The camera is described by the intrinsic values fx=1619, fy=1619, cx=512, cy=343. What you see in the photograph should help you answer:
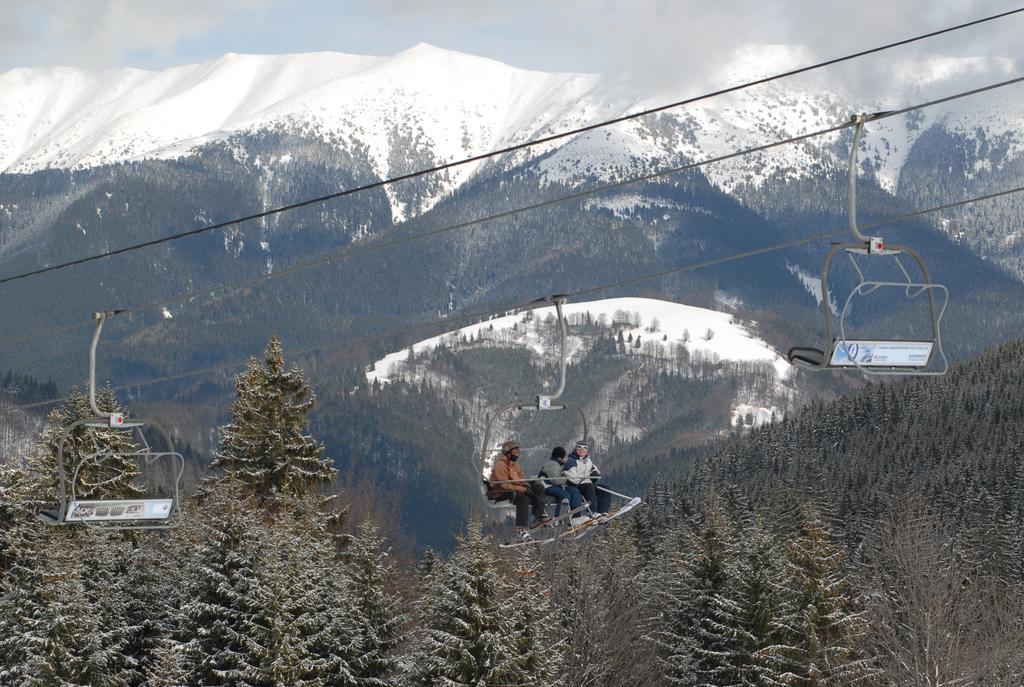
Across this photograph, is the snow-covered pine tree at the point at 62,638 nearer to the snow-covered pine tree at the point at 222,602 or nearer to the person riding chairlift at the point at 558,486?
the snow-covered pine tree at the point at 222,602

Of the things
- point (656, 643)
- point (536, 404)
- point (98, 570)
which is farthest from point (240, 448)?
point (536, 404)

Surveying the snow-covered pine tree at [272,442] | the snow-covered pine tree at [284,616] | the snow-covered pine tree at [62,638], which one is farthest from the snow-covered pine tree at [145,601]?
the snow-covered pine tree at [284,616]

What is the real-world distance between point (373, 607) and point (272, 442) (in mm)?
7406

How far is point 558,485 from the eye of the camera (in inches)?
1193

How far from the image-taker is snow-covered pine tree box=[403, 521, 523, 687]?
44.5m

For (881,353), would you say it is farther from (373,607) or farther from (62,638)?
(62,638)

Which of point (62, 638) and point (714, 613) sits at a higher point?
point (62, 638)

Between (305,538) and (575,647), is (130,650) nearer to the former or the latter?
(305,538)

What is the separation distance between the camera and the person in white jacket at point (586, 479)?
3003cm

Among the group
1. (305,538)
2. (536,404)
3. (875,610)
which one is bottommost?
(875,610)

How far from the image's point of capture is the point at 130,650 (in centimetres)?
5022

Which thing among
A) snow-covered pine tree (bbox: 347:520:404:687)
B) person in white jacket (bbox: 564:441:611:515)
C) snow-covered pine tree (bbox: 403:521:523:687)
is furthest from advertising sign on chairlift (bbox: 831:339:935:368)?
snow-covered pine tree (bbox: 347:520:404:687)

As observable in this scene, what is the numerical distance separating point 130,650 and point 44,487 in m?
9.18

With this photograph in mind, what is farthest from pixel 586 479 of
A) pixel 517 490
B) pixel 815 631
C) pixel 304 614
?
pixel 815 631
